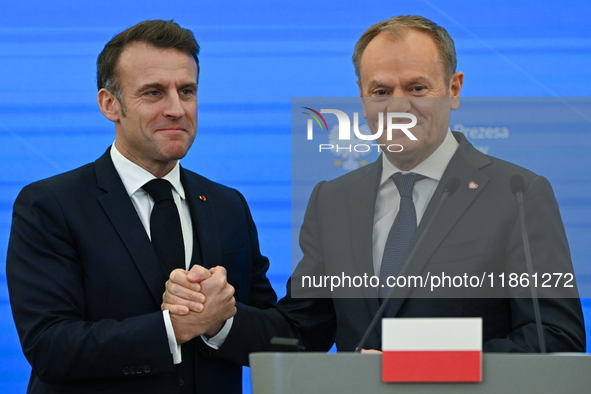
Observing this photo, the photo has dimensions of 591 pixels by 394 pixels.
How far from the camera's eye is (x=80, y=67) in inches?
103

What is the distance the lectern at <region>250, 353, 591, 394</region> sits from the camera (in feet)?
3.07

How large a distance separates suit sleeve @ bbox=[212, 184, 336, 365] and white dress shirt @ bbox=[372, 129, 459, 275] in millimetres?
146

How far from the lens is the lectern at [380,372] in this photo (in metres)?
0.94

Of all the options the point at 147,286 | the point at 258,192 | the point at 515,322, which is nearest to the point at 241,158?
the point at 258,192

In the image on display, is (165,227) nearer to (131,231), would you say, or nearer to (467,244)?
(131,231)

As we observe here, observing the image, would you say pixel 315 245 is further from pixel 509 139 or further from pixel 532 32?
pixel 532 32

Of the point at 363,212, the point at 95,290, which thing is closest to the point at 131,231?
the point at 95,290

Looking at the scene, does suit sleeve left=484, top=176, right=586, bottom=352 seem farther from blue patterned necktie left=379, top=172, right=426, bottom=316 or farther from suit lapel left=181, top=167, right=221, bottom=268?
suit lapel left=181, top=167, right=221, bottom=268

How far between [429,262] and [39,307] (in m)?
1.02

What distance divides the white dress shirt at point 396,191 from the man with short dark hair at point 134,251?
1.57 feet

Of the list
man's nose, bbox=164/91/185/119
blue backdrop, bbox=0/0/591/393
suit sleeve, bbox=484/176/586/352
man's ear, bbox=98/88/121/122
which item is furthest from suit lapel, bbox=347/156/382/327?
blue backdrop, bbox=0/0/591/393

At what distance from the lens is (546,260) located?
131cm

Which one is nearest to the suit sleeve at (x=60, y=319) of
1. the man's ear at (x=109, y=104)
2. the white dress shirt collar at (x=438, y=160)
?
the man's ear at (x=109, y=104)

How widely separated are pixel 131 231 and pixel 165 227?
0.33 ft
